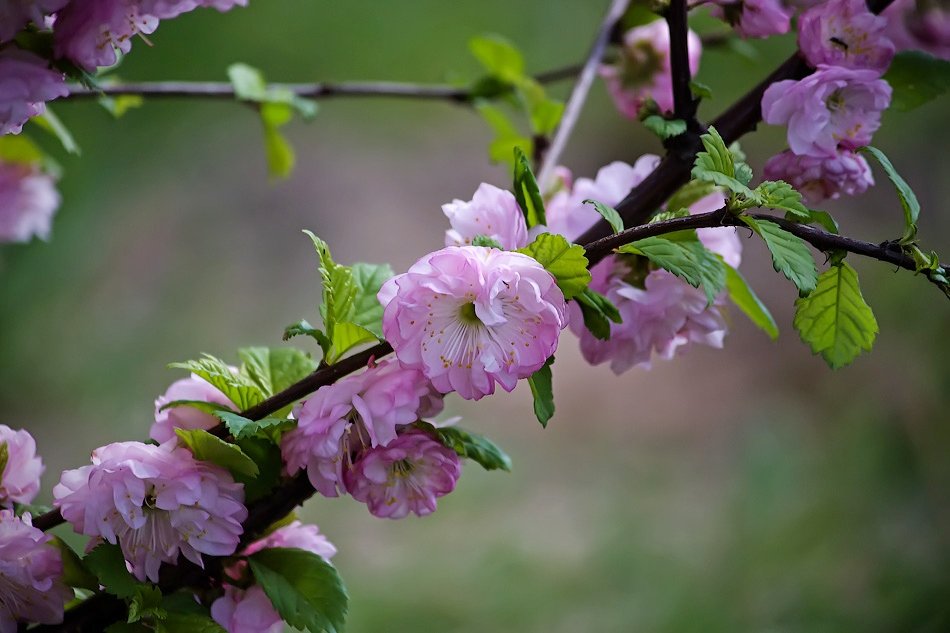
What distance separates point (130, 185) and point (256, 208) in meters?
0.27

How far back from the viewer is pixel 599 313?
0.33 meters

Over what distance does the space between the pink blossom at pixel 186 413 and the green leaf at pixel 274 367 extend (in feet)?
0.07

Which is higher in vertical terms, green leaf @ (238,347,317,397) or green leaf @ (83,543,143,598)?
green leaf @ (238,347,317,397)

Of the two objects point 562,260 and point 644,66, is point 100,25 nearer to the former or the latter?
point 562,260

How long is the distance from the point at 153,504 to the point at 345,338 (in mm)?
91

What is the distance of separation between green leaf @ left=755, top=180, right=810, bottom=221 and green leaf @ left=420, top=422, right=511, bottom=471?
0.14 m

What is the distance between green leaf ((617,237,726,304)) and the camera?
1.02 feet

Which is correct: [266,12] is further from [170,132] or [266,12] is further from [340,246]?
[340,246]

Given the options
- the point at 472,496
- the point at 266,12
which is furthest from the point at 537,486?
the point at 266,12

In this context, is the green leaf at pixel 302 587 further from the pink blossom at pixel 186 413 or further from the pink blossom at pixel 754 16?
the pink blossom at pixel 754 16

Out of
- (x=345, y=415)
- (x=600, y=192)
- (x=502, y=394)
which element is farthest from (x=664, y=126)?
(x=502, y=394)

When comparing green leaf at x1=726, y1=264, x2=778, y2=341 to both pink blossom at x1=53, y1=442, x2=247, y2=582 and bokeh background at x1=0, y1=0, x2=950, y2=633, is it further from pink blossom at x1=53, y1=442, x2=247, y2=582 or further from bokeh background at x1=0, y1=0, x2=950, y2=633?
bokeh background at x1=0, y1=0, x2=950, y2=633

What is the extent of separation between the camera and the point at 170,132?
1.89m

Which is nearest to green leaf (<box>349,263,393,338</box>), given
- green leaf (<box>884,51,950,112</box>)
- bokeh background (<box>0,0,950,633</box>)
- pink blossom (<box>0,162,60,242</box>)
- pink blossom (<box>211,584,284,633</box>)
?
pink blossom (<box>211,584,284,633</box>)
